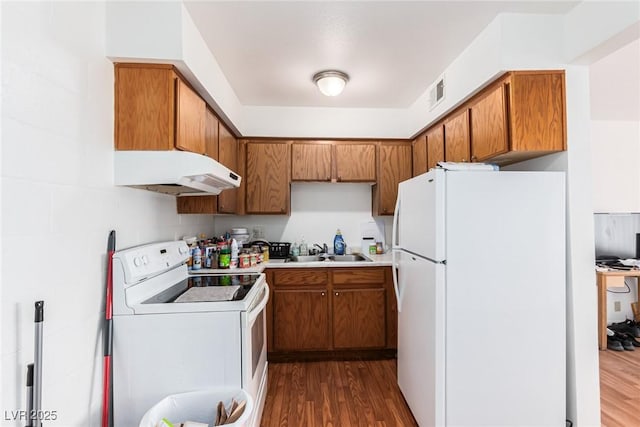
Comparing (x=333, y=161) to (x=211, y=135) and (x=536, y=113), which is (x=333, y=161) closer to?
(x=211, y=135)

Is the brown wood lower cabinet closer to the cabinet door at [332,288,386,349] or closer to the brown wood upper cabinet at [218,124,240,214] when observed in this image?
the cabinet door at [332,288,386,349]

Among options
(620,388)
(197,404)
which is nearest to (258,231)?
(197,404)

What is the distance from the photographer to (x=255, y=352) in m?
1.78

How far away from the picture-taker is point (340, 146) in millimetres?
3145

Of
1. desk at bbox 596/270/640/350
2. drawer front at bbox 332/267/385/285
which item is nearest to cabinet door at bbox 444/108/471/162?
drawer front at bbox 332/267/385/285

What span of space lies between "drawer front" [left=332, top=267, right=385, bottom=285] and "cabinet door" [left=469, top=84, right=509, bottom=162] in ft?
4.18

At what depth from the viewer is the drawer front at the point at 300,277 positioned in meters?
2.72

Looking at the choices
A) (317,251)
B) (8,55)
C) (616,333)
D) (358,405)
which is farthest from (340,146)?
(616,333)

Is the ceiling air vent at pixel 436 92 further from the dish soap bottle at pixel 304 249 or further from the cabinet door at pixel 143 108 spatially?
the cabinet door at pixel 143 108

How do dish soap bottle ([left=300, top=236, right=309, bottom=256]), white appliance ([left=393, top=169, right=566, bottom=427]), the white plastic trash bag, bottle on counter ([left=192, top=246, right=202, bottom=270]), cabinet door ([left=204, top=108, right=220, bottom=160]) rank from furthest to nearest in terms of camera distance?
dish soap bottle ([left=300, top=236, right=309, bottom=256]) < bottle on counter ([left=192, top=246, right=202, bottom=270]) < cabinet door ([left=204, top=108, right=220, bottom=160]) < white appliance ([left=393, top=169, right=566, bottom=427]) < the white plastic trash bag

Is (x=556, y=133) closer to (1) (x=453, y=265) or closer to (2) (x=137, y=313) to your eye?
(1) (x=453, y=265)

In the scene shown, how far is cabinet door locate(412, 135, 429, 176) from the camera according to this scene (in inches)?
112

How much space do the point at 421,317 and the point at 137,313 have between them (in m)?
1.51

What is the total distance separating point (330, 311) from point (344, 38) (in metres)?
2.17
